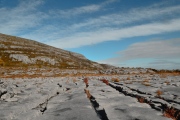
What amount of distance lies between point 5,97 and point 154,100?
→ 30.7 ft

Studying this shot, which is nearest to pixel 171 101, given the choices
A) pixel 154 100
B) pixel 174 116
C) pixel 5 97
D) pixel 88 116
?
pixel 154 100

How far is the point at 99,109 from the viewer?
9.57 meters

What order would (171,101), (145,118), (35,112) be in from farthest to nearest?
1. (171,101)
2. (35,112)
3. (145,118)

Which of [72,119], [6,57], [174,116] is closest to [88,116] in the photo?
[72,119]

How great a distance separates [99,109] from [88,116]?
1.38 m

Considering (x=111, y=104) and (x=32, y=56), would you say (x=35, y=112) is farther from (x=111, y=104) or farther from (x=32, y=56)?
(x=32, y=56)

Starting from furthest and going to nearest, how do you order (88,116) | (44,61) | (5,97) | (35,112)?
(44,61) < (5,97) < (35,112) < (88,116)

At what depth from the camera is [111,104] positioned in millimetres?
10492

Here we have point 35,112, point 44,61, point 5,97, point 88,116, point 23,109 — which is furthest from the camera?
point 44,61

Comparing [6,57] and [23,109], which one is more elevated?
[6,57]

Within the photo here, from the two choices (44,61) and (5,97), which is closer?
(5,97)

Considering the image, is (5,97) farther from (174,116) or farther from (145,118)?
(174,116)

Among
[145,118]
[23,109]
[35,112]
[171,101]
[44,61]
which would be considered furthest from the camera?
[44,61]

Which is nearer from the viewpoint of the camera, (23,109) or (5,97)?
(23,109)
